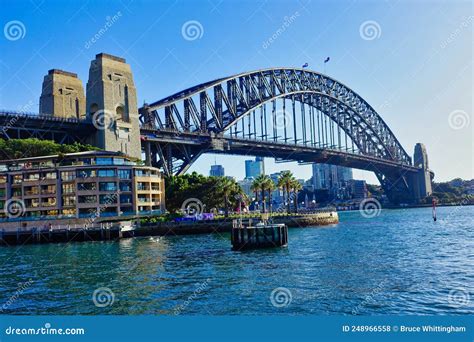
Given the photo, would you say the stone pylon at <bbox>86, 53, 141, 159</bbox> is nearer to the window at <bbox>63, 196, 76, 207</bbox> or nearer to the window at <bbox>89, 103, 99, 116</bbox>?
the window at <bbox>89, 103, 99, 116</bbox>

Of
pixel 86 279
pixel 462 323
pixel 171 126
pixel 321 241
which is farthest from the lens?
pixel 171 126

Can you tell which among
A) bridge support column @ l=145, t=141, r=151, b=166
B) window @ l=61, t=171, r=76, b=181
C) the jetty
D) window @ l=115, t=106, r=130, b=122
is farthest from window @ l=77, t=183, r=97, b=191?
the jetty

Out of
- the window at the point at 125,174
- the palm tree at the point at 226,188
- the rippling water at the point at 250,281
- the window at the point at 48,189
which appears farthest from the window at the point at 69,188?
the rippling water at the point at 250,281

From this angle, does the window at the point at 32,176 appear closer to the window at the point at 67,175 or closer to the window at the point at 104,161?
the window at the point at 67,175

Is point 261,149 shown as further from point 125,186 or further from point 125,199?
point 125,199

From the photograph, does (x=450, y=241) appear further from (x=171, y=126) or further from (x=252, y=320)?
(x=171, y=126)

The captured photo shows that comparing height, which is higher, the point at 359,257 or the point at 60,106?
the point at 60,106

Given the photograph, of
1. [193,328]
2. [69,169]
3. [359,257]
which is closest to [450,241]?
[359,257]
